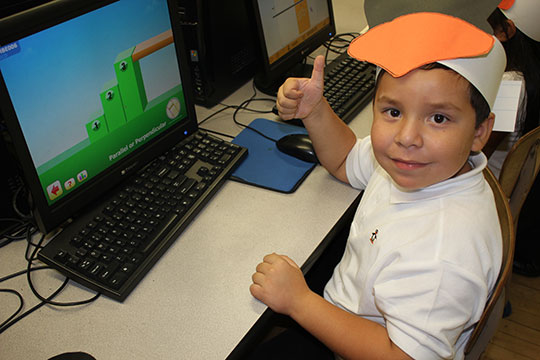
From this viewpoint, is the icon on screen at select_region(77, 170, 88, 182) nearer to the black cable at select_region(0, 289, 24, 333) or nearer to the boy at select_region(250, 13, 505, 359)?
the black cable at select_region(0, 289, 24, 333)

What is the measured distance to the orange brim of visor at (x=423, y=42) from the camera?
756 mm

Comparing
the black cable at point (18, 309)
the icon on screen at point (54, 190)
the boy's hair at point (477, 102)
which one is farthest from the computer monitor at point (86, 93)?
the boy's hair at point (477, 102)

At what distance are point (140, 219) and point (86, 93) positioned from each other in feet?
0.85

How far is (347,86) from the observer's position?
149cm

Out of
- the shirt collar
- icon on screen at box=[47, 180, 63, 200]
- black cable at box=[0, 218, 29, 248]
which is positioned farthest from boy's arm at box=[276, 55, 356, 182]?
black cable at box=[0, 218, 29, 248]

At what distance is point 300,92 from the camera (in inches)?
44.4

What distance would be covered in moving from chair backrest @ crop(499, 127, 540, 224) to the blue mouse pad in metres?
0.42

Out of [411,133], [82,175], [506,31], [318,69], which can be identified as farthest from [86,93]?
[506,31]

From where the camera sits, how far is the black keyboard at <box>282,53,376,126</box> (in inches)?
54.7

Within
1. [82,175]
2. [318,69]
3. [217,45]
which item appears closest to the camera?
[82,175]

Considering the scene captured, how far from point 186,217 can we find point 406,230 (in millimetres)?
433

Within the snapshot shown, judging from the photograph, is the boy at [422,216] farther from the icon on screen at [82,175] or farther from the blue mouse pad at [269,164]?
the icon on screen at [82,175]

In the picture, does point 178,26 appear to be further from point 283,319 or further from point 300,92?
point 283,319

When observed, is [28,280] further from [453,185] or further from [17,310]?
[453,185]
